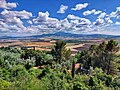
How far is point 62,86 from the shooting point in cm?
3606

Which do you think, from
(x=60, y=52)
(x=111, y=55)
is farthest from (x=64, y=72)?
(x=60, y=52)

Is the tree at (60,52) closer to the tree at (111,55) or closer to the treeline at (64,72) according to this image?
the treeline at (64,72)

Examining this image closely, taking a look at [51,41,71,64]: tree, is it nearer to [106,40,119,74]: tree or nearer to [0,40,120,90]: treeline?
[0,40,120,90]: treeline

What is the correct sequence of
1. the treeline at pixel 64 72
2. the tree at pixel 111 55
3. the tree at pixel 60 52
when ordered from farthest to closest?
the tree at pixel 60 52 < the tree at pixel 111 55 < the treeline at pixel 64 72

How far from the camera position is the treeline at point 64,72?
3666cm

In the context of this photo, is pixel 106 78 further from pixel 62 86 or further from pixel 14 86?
pixel 14 86

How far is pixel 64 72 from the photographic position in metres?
59.9

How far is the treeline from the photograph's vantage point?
36.7m

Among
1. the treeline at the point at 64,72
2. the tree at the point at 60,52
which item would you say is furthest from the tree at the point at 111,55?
the tree at the point at 60,52

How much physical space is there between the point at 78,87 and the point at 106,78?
39.8 ft

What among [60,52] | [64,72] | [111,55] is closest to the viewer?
[64,72]

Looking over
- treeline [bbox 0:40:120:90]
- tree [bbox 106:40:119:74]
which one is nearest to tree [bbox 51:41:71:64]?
treeline [bbox 0:40:120:90]

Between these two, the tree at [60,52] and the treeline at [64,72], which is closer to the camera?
the treeline at [64,72]

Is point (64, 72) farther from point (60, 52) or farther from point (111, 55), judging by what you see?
point (60, 52)
